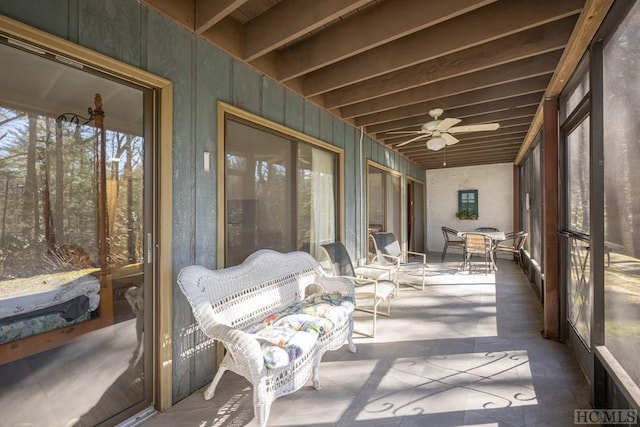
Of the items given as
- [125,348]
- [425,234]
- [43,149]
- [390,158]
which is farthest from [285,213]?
[425,234]

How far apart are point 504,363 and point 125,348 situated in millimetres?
2723

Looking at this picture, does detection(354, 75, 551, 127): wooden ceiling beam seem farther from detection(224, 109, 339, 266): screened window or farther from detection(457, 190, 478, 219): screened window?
detection(457, 190, 478, 219): screened window

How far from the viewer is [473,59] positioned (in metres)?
2.79

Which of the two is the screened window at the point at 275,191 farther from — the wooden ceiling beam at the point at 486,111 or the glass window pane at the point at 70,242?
the wooden ceiling beam at the point at 486,111

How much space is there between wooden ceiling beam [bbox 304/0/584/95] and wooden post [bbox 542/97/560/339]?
1.20 metres

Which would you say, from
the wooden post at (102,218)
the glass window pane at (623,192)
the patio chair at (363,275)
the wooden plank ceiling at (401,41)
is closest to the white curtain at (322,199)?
the patio chair at (363,275)

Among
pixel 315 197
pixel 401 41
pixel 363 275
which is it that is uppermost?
pixel 401 41

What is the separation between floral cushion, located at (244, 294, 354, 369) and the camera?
1770mm

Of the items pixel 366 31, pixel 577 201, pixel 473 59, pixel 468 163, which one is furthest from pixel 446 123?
pixel 468 163

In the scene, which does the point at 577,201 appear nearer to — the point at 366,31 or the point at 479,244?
the point at 366,31

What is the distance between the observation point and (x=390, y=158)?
632 centimetres

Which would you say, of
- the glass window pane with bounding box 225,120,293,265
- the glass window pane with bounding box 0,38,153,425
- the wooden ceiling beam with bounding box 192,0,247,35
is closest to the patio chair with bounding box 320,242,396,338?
the glass window pane with bounding box 225,120,293,265

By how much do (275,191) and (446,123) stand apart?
2.23m

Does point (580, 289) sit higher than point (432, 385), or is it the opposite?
point (580, 289)
